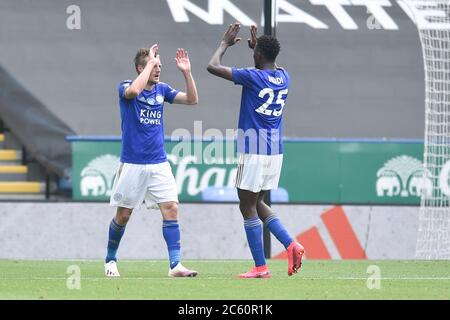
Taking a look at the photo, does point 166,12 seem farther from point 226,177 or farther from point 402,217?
point 402,217

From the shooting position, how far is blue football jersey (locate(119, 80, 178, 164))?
32.0 feet

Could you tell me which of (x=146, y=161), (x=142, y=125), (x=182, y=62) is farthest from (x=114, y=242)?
(x=182, y=62)

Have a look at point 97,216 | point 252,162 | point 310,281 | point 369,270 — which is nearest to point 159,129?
point 252,162

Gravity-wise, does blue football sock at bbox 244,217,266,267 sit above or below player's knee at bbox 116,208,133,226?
below

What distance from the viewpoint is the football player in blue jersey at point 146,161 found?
9758 mm

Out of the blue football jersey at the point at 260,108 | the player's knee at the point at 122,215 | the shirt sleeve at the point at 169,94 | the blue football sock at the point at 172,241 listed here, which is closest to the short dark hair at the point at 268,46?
the blue football jersey at the point at 260,108

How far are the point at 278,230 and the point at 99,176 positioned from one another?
598cm

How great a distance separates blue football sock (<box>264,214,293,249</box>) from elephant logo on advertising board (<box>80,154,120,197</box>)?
18.8ft

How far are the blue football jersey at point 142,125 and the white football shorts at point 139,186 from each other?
6 centimetres

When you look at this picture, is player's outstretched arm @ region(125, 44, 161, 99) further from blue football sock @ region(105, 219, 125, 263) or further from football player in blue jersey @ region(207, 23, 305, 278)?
blue football sock @ region(105, 219, 125, 263)

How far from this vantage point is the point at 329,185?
15.5 m

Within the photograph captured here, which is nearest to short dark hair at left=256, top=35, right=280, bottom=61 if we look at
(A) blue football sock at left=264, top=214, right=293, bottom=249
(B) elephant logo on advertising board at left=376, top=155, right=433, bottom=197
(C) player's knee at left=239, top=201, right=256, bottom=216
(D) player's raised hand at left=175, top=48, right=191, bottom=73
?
(D) player's raised hand at left=175, top=48, right=191, bottom=73
